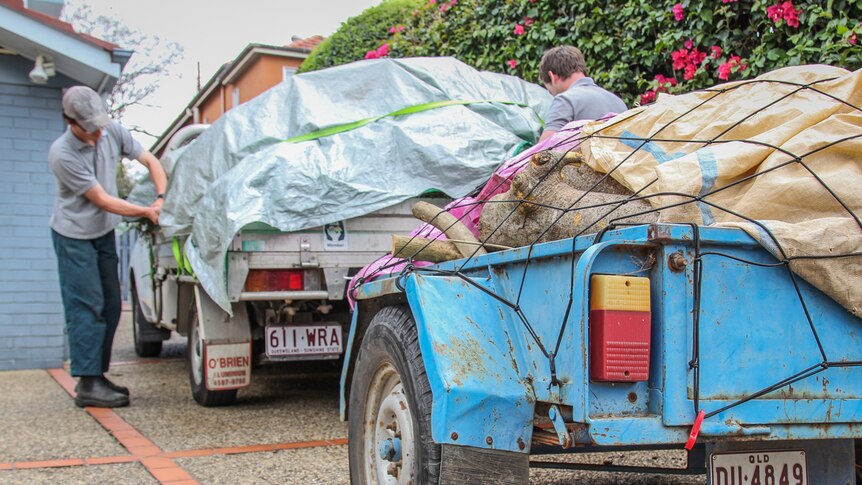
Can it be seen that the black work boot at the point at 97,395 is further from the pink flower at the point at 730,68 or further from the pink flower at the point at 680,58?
the pink flower at the point at 730,68

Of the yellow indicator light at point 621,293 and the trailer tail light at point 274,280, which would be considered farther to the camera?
the trailer tail light at point 274,280

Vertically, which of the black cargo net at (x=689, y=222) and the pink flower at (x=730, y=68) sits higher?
the pink flower at (x=730, y=68)

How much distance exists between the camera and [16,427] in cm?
560

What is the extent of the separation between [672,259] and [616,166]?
819 mm

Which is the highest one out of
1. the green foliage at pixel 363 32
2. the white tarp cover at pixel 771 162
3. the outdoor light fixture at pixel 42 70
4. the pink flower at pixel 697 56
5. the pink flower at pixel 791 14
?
the green foliage at pixel 363 32

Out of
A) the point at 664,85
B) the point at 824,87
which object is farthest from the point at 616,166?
the point at 664,85

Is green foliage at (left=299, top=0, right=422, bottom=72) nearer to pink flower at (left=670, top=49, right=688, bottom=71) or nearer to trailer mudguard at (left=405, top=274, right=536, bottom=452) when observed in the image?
pink flower at (left=670, top=49, right=688, bottom=71)

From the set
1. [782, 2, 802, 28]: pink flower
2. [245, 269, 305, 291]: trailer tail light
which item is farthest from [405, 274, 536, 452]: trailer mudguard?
[782, 2, 802, 28]: pink flower

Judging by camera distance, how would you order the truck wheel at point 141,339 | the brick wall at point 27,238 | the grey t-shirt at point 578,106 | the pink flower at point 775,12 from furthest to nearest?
the truck wheel at point 141,339 < the brick wall at point 27,238 < the grey t-shirt at point 578,106 < the pink flower at point 775,12

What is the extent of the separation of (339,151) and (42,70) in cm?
417

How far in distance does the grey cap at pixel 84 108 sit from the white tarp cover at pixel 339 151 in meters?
0.62

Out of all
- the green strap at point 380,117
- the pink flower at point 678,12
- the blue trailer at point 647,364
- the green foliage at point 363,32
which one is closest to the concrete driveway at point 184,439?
the blue trailer at point 647,364

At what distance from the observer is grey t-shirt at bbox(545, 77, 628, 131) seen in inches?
195

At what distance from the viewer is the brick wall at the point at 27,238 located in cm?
851
